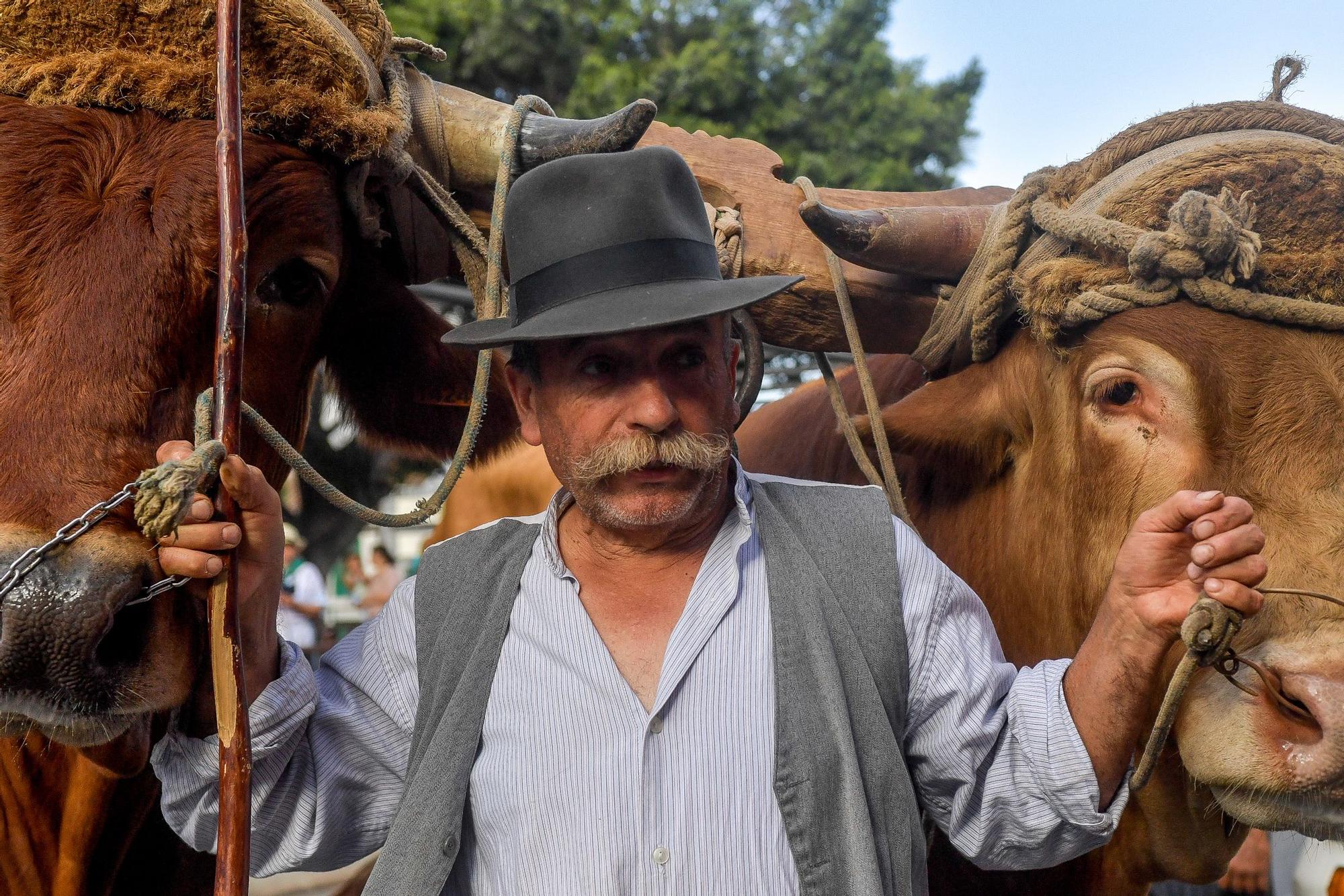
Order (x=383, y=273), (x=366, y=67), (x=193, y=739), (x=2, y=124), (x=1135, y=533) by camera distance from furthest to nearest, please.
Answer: (x=383, y=273) < (x=366, y=67) < (x=2, y=124) < (x=193, y=739) < (x=1135, y=533)

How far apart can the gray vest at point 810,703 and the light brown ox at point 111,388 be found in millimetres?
419

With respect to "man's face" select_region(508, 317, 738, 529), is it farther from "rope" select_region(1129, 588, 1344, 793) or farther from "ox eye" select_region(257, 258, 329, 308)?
"rope" select_region(1129, 588, 1344, 793)

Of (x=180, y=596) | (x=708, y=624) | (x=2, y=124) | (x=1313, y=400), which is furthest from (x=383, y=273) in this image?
(x=1313, y=400)

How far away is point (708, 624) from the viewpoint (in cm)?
199

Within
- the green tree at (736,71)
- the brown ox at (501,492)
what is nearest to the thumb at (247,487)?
the brown ox at (501,492)

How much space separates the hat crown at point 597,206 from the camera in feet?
6.99

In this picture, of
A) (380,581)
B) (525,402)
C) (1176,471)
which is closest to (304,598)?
(380,581)

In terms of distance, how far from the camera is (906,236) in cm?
271

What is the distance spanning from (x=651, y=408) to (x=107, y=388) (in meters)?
0.89

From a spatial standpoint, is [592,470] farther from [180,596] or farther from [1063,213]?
[1063,213]

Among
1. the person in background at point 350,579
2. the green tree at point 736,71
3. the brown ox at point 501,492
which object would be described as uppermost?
the green tree at point 736,71

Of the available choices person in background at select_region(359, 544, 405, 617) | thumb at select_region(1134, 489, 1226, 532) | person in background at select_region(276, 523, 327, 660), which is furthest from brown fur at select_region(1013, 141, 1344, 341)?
person in background at select_region(359, 544, 405, 617)

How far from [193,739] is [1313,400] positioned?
80.7 inches

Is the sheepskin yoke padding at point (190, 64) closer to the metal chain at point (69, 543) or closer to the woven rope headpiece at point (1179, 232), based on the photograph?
the metal chain at point (69, 543)
